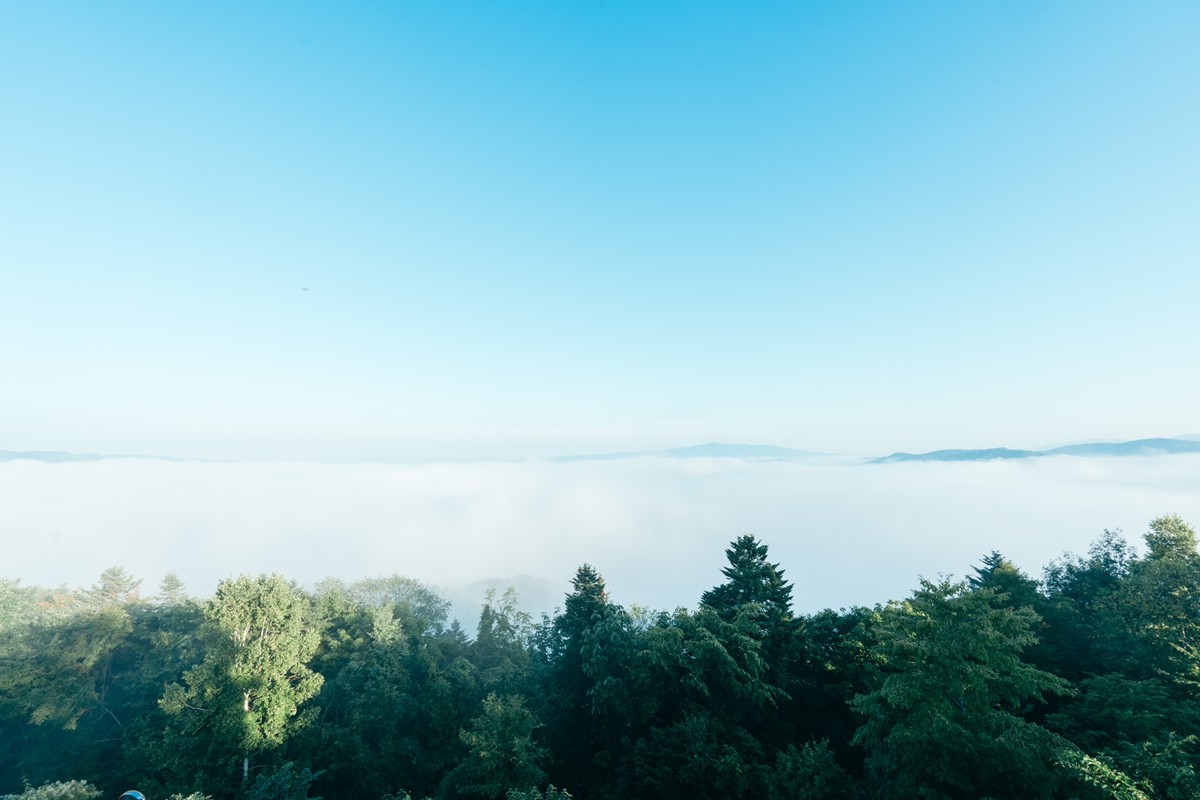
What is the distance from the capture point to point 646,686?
33906 millimetres

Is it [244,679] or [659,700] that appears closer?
[244,679]

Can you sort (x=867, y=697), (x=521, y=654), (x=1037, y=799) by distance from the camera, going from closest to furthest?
1. (x=1037, y=799)
2. (x=867, y=697)
3. (x=521, y=654)

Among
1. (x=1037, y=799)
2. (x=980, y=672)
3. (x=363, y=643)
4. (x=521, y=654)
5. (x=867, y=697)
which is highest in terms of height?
(x=980, y=672)

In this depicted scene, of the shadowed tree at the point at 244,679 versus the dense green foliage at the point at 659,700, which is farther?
the shadowed tree at the point at 244,679

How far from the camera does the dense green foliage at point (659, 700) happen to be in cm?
2181

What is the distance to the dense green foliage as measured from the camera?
859 inches

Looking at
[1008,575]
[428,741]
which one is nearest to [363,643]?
[428,741]

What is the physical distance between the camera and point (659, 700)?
33719 millimetres

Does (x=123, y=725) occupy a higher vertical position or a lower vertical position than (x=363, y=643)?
lower

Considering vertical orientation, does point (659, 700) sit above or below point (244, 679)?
below

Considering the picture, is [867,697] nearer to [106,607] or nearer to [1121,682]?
[1121,682]

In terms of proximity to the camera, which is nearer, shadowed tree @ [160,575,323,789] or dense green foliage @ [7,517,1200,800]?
dense green foliage @ [7,517,1200,800]

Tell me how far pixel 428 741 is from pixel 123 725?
89.7 feet

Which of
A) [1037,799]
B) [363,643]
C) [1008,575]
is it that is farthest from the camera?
[363,643]
